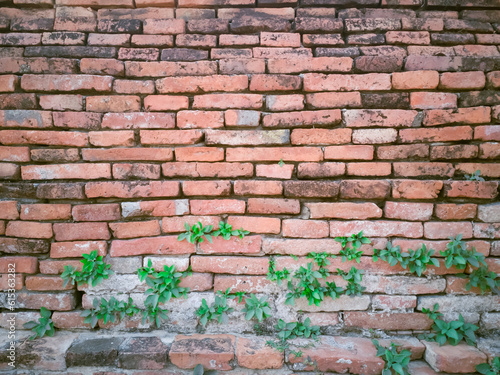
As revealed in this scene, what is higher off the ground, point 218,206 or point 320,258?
point 218,206

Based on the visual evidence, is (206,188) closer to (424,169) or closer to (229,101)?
(229,101)

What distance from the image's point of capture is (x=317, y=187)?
1.67 m

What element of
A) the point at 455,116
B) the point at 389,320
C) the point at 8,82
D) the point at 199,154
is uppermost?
the point at 8,82

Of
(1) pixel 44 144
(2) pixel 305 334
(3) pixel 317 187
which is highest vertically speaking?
(1) pixel 44 144

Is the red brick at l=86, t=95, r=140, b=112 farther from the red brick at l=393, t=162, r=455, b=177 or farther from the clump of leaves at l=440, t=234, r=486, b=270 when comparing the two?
the clump of leaves at l=440, t=234, r=486, b=270

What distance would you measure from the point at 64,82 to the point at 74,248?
98 cm

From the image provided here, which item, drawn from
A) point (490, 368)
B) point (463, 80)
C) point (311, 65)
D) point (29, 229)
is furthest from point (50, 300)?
point (463, 80)

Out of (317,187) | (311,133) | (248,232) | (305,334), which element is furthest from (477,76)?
(305,334)

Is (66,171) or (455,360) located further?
(66,171)

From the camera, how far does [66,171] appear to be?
1690 millimetres

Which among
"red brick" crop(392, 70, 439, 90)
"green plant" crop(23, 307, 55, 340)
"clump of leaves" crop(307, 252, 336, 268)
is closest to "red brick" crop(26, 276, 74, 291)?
"green plant" crop(23, 307, 55, 340)

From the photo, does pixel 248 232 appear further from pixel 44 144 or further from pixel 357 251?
pixel 44 144

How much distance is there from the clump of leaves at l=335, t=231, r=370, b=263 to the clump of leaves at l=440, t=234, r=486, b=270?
1.46ft

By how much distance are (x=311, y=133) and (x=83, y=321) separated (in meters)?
Answer: 1.74
